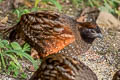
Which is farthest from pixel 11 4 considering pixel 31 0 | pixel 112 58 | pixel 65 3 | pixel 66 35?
pixel 112 58

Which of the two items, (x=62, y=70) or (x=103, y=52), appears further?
(x=103, y=52)

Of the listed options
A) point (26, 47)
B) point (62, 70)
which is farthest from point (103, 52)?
point (62, 70)

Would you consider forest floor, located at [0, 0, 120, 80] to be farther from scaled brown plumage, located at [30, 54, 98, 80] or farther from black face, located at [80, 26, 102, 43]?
scaled brown plumage, located at [30, 54, 98, 80]

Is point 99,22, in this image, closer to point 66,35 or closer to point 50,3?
point 50,3

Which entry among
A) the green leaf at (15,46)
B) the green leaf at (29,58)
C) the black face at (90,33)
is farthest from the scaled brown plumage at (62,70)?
the black face at (90,33)

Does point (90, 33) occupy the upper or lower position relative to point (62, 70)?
upper

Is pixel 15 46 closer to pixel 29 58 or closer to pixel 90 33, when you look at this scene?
pixel 29 58

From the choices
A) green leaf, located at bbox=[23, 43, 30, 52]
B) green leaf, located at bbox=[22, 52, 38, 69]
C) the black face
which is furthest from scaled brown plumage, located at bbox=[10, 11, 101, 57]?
green leaf, located at bbox=[22, 52, 38, 69]

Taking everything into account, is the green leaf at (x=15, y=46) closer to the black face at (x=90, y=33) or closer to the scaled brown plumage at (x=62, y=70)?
the scaled brown plumage at (x=62, y=70)
